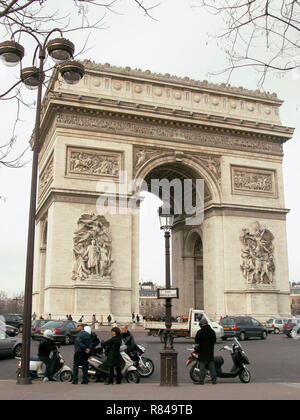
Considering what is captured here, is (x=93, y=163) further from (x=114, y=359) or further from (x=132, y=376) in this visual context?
(x=114, y=359)

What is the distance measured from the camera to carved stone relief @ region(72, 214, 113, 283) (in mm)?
28953

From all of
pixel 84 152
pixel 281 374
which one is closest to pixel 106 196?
pixel 84 152

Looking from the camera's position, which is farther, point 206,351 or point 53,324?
point 53,324

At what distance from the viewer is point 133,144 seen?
32.3 meters

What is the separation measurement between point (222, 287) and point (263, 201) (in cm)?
685

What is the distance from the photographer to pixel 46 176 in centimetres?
3459

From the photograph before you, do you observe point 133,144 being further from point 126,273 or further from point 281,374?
point 281,374

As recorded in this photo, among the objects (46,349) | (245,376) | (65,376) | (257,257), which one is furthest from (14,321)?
(245,376)

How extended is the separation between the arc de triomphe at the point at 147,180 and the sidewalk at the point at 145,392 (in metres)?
18.4

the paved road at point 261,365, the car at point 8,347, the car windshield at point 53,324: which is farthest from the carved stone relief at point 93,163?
the car at point 8,347

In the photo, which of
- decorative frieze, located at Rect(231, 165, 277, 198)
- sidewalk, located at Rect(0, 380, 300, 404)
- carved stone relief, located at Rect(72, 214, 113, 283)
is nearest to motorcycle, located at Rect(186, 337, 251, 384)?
sidewalk, located at Rect(0, 380, 300, 404)

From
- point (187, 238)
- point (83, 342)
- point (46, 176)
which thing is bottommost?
point (83, 342)

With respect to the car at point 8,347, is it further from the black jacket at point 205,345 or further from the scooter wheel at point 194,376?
the black jacket at point 205,345

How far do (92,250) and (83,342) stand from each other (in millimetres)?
18164
